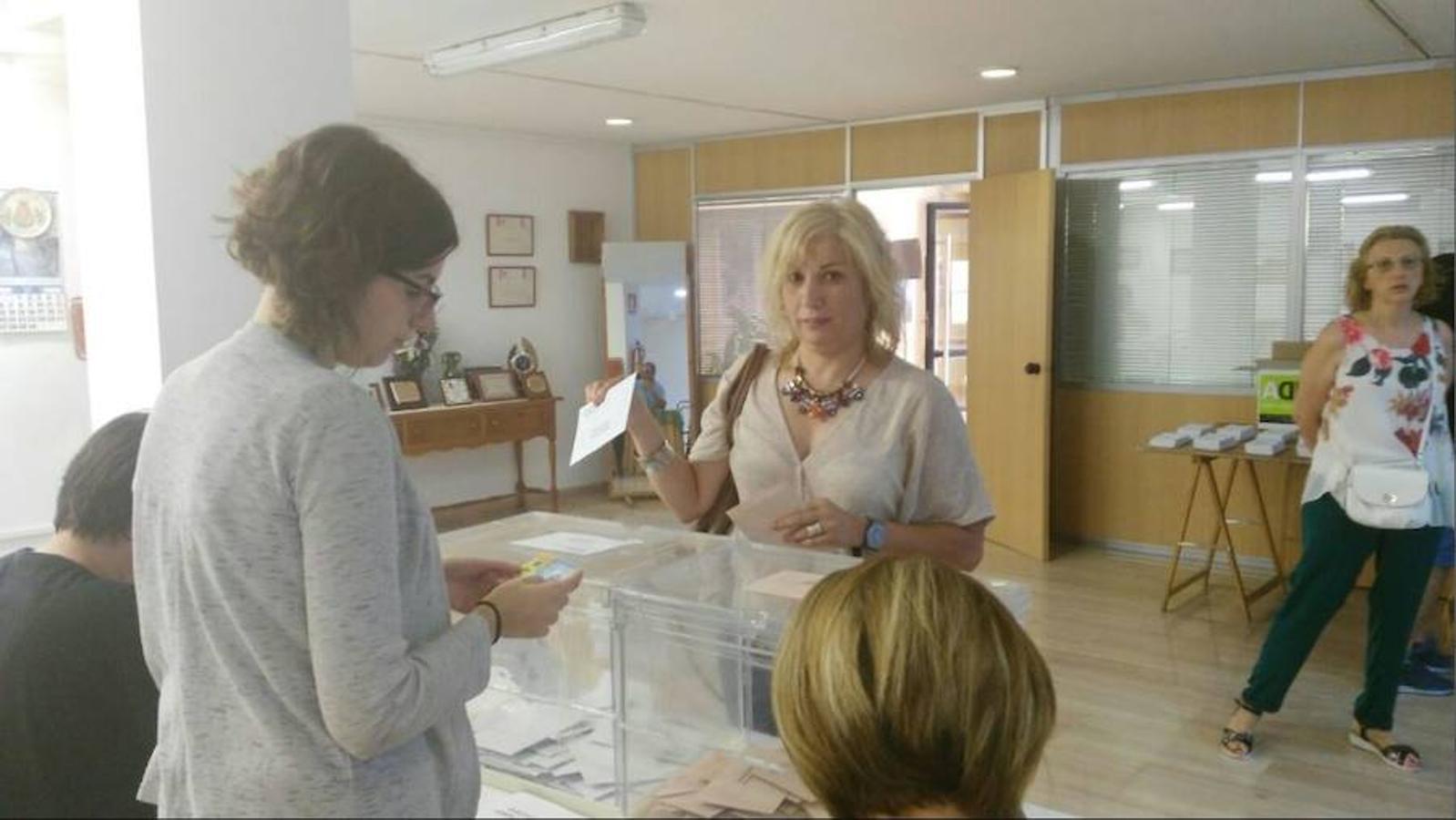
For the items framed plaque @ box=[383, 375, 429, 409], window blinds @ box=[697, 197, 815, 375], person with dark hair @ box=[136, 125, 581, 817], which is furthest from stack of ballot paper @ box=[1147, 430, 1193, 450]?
person with dark hair @ box=[136, 125, 581, 817]

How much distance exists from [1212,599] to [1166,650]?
0.71 meters

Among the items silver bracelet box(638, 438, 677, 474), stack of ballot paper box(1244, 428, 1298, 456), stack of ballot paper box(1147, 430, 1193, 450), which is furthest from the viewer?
stack of ballot paper box(1147, 430, 1193, 450)

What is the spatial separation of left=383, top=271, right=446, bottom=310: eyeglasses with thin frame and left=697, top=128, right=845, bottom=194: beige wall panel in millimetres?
5017

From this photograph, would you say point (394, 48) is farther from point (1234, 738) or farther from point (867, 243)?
point (1234, 738)

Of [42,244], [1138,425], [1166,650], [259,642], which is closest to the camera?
[259,642]

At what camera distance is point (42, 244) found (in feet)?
7.53

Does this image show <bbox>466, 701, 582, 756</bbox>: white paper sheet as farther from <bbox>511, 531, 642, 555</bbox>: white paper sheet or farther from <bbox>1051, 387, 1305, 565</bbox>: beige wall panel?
<bbox>1051, 387, 1305, 565</bbox>: beige wall panel

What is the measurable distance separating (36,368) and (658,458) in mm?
1588

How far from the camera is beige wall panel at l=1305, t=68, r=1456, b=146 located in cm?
404

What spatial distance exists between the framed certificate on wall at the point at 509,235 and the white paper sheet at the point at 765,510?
4.58 meters

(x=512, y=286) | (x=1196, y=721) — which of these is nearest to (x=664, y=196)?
(x=512, y=286)

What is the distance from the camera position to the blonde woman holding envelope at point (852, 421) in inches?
58.5

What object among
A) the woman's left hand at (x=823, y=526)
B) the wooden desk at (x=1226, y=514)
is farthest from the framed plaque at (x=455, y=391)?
the woman's left hand at (x=823, y=526)

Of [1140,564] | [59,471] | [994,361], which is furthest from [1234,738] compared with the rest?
[59,471]
